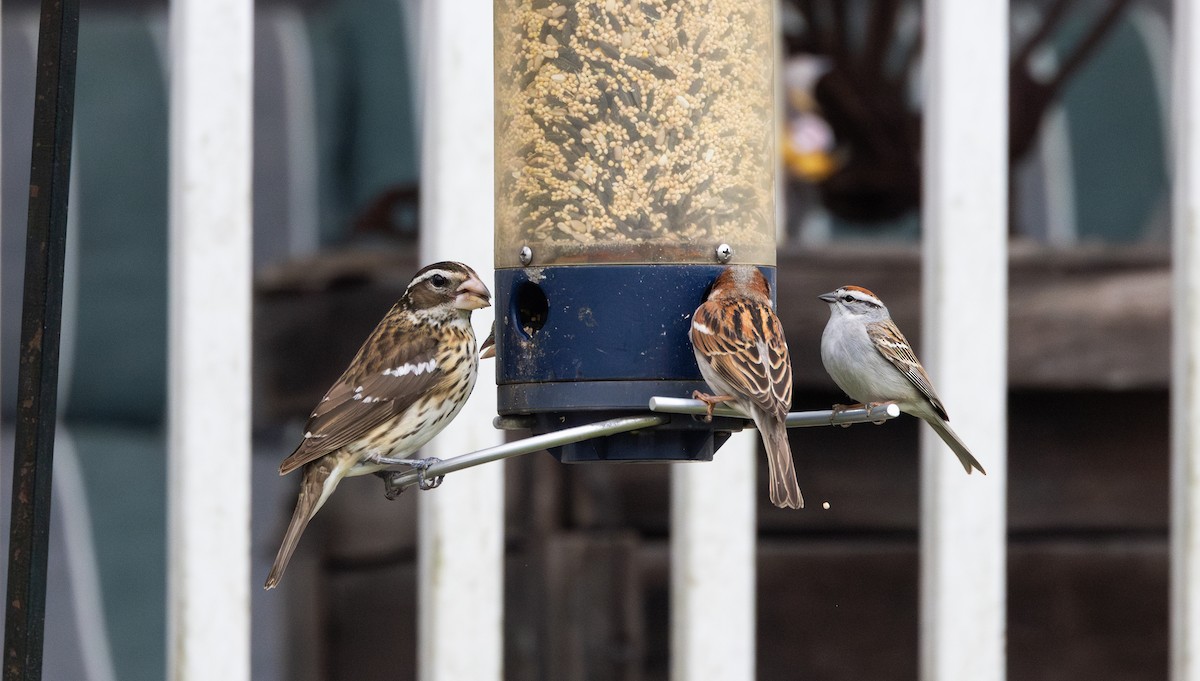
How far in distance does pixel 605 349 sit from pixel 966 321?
181cm

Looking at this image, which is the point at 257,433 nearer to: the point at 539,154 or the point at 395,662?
the point at 395,662

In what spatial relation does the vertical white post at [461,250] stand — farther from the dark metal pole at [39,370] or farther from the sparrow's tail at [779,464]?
the dark metal pole at [39,370]

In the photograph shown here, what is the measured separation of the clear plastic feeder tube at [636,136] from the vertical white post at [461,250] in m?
1.17

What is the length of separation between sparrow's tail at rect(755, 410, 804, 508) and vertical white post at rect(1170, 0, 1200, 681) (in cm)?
227

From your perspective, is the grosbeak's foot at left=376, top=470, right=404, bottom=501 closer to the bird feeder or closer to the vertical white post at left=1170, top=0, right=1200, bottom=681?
the bird feeder

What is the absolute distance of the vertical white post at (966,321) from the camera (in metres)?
4.64

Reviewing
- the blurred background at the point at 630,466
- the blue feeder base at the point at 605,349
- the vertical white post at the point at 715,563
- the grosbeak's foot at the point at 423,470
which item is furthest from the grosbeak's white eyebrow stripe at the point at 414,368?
the blurred background at the point at 630,466

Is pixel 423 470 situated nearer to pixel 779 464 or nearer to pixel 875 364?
pixel 779 464

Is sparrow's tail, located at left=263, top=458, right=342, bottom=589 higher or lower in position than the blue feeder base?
lower

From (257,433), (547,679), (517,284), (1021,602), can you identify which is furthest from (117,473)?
(517,284)

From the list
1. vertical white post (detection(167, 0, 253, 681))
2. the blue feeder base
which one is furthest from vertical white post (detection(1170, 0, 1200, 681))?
vertical white post (detection(167, 0, 253, 681))

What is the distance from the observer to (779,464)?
9.10 ft

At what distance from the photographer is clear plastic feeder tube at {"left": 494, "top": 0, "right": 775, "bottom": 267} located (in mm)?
3166

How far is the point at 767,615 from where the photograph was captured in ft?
17.2
